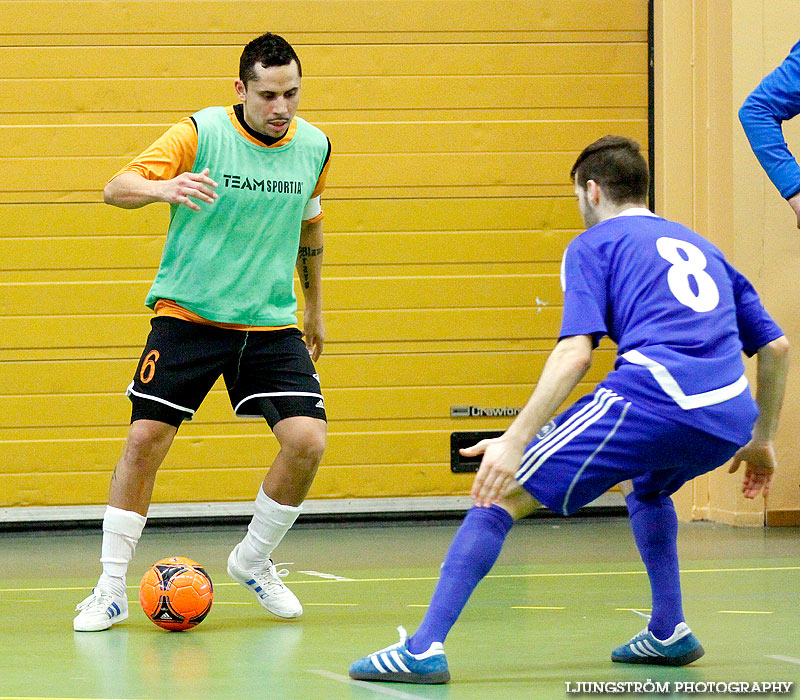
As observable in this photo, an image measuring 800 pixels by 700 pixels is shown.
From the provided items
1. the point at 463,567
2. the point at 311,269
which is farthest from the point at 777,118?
the point at 463,567

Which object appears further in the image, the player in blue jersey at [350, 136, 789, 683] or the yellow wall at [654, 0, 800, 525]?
the yellow wall at [654, 0, 800, 525]

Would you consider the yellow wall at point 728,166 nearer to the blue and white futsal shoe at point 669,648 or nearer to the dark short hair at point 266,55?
the dark short hair at point 266,55

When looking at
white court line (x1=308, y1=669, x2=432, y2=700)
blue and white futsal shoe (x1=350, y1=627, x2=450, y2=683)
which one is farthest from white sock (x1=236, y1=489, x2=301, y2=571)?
blue and white futsal shoe (x1=350, y1=627, x2=450, y2=683)

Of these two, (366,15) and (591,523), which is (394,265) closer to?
(366,15)

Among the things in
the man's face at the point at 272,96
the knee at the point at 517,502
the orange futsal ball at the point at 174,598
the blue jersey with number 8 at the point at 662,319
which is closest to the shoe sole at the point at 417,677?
the knee at the point at 517,502

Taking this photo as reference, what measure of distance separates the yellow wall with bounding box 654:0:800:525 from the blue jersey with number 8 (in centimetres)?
431

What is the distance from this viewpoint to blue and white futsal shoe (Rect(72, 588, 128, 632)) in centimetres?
445

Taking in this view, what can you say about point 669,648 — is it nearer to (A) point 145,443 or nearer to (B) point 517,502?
(B) point 517,502

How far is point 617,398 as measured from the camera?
10.9ft

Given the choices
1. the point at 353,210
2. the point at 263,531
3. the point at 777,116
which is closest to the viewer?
the point at 263,531

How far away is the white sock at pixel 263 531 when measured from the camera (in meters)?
4.73

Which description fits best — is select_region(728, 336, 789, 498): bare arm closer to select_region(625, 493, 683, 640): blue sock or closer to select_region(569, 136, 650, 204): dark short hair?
select_region(625, 493, 683, 640): blue sock

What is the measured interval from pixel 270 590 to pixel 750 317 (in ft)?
7.21

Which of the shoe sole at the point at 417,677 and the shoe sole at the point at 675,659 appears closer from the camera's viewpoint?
the shoe sole at the point at 417,677
